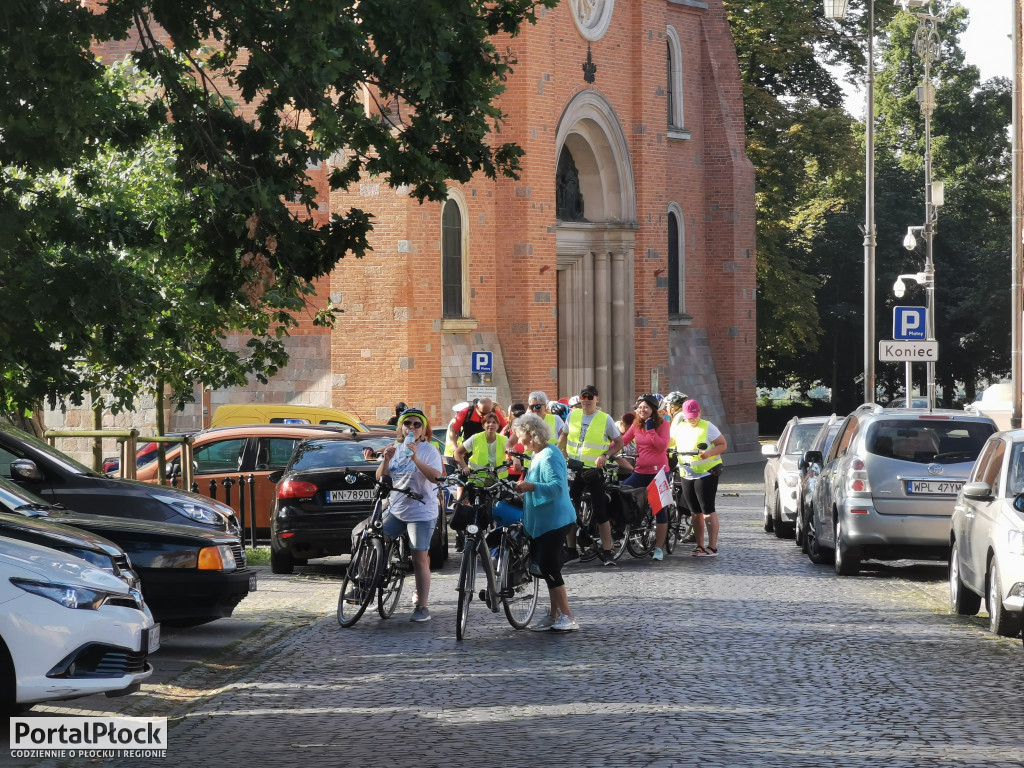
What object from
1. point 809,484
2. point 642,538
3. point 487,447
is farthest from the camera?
point 809,484

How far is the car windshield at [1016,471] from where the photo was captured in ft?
39.5

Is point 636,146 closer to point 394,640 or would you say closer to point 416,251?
point 416,251

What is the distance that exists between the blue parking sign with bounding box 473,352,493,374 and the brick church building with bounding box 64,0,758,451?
53 cm

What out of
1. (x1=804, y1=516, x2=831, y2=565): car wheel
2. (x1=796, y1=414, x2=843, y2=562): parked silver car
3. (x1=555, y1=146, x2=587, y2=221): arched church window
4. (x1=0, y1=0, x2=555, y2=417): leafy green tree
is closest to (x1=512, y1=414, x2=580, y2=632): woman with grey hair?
(x1=0, y1=0, x2=555, y2=417): leafy green tree

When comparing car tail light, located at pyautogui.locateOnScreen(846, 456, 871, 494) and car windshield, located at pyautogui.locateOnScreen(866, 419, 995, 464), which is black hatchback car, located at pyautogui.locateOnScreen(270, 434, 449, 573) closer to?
car tail light, located at pyautogui.locateOnScreen(846, 456, 871, 494)

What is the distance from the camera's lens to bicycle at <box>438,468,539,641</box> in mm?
11758

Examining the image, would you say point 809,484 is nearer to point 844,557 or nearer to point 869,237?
point 844,557

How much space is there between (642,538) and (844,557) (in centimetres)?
272

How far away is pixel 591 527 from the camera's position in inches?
696

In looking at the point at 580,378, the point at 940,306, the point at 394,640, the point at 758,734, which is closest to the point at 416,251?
the point at 580,378

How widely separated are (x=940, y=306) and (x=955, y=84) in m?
13.1

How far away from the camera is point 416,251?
33.7m

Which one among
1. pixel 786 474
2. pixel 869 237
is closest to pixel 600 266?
pixel 869 237

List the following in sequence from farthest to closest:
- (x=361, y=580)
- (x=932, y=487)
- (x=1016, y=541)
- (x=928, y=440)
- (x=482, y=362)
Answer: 1. (x=482, y=362)
2. (x=928, y=440)
3. (x=932, y=487)
4. (x=361, y=580)
5. (x=1016, y=541)
